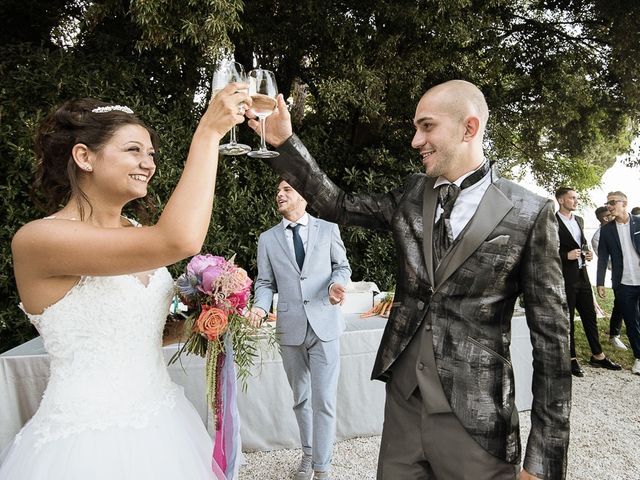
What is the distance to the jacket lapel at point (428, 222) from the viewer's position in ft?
6.29

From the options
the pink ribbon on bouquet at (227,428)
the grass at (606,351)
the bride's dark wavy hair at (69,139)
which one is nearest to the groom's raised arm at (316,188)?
the bride's dark wavy hair at (69,139)

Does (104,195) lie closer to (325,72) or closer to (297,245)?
(297,245)

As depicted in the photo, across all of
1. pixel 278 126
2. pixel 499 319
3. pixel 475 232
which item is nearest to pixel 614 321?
pixel 499 319

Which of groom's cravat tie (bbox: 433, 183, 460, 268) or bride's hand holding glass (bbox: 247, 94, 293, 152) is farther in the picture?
bride's hand holding glass (bbox: 247, 94, 293, 152)

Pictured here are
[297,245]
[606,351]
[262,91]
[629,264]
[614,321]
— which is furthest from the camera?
[614,321]

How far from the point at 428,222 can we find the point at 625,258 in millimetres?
6013

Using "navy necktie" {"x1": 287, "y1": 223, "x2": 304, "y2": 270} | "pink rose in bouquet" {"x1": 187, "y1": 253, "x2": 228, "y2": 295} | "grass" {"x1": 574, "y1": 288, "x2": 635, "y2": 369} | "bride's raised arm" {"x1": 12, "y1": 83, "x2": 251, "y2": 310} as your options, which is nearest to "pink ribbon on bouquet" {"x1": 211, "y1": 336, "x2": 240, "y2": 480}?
"pink rose in bouquet" {"x1": 187, "y1": 253, "x2": 228, "y2": 295}

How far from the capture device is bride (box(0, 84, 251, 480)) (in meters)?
1.58

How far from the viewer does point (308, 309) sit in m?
3.79

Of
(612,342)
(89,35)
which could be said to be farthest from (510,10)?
(89,35)

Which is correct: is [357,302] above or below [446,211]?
below

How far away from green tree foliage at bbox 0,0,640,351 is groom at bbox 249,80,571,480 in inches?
139

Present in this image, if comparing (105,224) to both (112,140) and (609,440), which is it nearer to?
(112,140)

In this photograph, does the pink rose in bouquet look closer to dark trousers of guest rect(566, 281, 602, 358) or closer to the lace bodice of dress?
the lace bodice of dress
